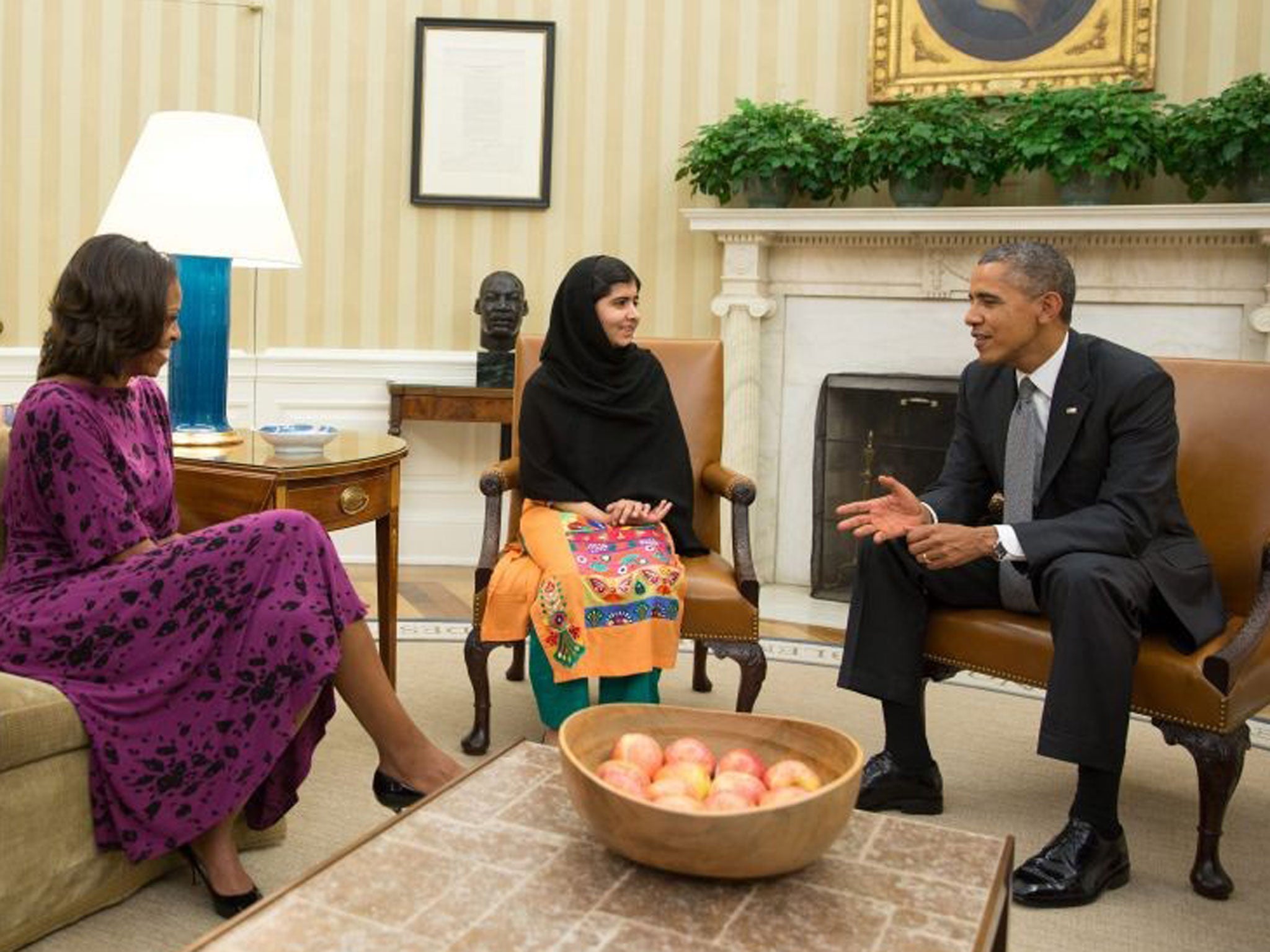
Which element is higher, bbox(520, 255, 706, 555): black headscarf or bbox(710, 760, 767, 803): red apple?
Result: bbox(520, 255, 706, 555): black headscarf

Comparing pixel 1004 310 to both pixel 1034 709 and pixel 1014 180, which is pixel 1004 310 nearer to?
pixel 1034 709

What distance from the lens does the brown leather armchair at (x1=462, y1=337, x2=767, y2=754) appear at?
310 cm

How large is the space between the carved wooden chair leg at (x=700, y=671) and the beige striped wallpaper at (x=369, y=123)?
193 centimetres

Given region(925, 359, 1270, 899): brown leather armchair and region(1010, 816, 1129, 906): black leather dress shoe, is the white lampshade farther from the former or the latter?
region(1010, 816, 1129, 906): black leather dress shoe

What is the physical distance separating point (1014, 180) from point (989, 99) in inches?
12.4

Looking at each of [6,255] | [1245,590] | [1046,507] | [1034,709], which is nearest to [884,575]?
[1046,507]

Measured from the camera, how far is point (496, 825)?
169 cm

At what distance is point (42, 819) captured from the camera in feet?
6.86

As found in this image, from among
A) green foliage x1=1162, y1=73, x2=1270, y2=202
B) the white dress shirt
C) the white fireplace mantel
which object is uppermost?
green foliage x1=1162, y1=73, x2=1270, y2=202

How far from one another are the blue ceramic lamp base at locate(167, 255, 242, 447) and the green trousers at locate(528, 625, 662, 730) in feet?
2.97

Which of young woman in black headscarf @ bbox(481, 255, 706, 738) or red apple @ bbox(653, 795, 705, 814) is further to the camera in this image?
young woman in black headscarf @ bbox(481, 255, 706, 738)

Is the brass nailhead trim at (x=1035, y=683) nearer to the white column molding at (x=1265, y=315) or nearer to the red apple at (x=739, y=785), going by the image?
the red apple at (x=739, y=785)


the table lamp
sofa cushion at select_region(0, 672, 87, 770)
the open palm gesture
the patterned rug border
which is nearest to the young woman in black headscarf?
the open palm gesture

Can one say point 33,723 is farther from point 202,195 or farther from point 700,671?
point 700,671
